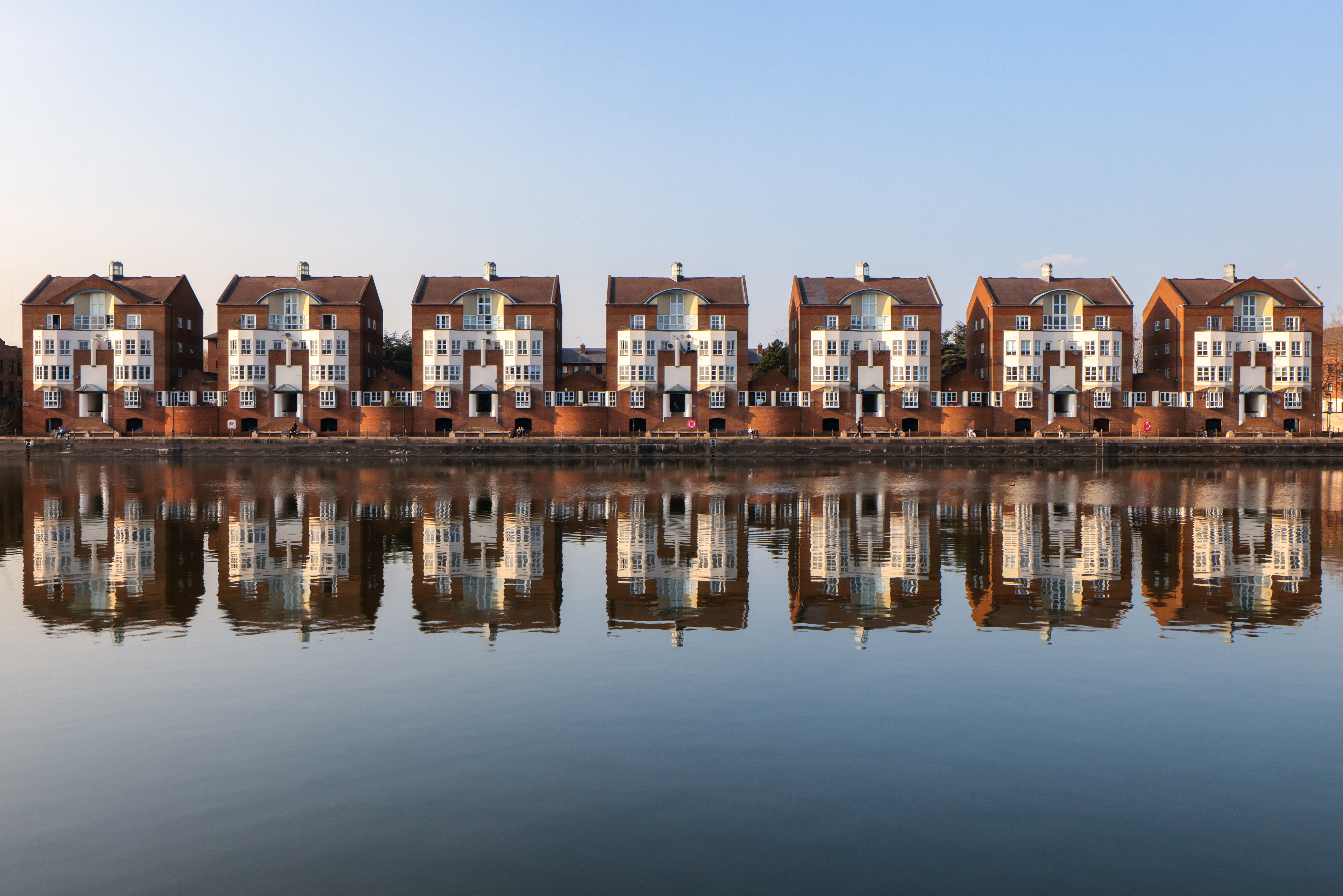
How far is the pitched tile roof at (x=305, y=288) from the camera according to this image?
8131 centimetres

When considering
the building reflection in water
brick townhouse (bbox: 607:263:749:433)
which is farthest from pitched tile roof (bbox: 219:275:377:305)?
the building reflection in water

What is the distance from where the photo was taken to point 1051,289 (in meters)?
81.2

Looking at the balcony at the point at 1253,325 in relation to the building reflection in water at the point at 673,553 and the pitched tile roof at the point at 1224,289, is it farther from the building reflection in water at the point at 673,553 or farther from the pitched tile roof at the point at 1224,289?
the building reflection in water at the point at 673,553

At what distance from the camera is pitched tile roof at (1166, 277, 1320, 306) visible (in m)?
81.4

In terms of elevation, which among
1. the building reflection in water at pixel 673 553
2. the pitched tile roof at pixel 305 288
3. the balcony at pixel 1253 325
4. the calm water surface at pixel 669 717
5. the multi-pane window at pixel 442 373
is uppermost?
the pitched tile roof at pixel 305 288

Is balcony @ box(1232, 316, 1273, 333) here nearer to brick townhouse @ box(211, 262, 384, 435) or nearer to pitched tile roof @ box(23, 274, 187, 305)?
brick townhouse @ box(211, 262, 384, 435)

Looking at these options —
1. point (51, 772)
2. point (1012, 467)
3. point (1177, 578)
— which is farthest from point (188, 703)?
point (1012, 467)

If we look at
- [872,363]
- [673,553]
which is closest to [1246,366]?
[872,363]

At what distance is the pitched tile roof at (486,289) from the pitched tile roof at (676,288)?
5.75 m

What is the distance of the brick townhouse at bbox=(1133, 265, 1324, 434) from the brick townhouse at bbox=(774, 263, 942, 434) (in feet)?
61.1

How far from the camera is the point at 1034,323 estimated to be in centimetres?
8169

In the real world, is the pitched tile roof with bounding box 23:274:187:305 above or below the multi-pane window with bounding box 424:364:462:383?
above

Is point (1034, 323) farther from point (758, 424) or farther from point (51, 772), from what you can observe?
point (51, 772)

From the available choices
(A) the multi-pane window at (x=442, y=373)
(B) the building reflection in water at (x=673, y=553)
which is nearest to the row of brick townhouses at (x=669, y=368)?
(A) the multi-pane window at (x=442, y=373)
